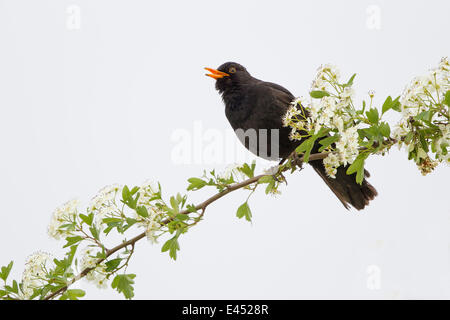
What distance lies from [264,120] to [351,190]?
743 millimetres

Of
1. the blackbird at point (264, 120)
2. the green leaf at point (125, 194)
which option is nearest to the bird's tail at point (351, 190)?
the blackbird at point (264, 120)

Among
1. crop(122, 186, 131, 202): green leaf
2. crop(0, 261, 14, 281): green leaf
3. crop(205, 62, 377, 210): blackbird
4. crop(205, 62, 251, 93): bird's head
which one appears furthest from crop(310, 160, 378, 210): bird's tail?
crop(0, 261, 14, 281): green leaf

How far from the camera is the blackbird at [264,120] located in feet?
10.1

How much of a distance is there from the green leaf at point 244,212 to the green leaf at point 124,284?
0.43 metres

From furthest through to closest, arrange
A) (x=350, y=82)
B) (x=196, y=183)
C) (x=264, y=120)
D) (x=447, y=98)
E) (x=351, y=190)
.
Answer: (x=264, y=120) → (x=351, y=190) → (x=196, y=183) → (x=350, y=82) → (x=447, y=98)

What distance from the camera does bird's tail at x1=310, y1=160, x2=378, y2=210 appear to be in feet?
9.39

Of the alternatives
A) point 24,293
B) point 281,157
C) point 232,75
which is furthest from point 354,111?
point 232,75

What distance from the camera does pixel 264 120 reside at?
3.20 meters

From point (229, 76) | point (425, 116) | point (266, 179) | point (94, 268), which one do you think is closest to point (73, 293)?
point (94, 268)

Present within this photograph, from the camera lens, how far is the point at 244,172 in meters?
1.76

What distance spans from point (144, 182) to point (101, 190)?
0.15 metres

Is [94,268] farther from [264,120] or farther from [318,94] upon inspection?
[264,120]

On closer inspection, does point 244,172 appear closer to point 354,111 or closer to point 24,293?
point 354,111

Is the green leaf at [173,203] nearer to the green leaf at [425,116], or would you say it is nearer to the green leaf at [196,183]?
the green leaf at [196,183]
